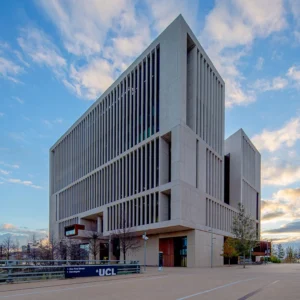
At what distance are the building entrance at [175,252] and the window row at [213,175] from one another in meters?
9.68

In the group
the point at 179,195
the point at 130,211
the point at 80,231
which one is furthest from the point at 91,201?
the point at 179,195

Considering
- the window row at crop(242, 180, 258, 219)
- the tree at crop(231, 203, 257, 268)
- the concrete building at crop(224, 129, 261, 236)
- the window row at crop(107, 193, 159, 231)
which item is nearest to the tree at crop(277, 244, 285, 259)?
the window row at crop(242, 180, 258, 219)

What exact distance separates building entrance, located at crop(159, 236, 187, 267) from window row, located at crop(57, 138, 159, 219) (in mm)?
10040

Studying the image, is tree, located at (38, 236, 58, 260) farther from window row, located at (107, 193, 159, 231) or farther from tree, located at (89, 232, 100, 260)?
window row, located at (107, 193, 159, 231)

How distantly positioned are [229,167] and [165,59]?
34358 mm

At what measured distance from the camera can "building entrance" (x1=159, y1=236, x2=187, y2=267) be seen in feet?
189

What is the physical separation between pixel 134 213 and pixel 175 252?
9408 millimetres

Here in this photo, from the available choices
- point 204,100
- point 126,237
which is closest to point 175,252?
point 126,237

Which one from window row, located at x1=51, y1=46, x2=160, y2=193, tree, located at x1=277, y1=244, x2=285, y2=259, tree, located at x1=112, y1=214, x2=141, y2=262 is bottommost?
tree, located at x1=277, y1=244, x2=285, y2=259

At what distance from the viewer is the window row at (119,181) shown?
192ft

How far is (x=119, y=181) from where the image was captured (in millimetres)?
67000

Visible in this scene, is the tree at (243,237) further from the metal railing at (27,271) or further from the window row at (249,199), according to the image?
the metal railing at (27,271)

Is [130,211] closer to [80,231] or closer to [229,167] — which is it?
[80,231]

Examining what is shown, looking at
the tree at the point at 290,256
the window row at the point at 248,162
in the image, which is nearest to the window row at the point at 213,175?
the window row at the point at 248,162
